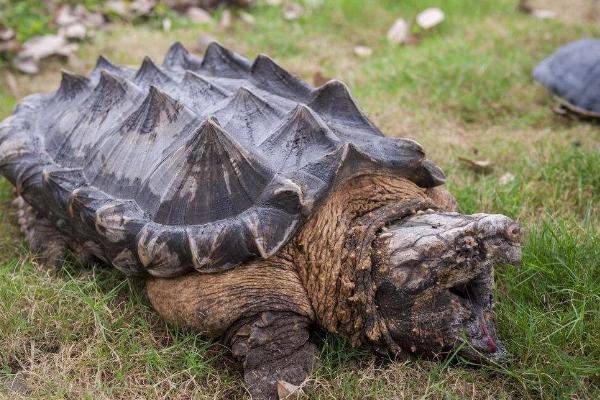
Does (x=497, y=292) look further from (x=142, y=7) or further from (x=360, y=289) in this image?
(x=142, y=7)

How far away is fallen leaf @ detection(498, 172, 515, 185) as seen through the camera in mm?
3281

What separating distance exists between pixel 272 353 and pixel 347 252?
1.47 feet

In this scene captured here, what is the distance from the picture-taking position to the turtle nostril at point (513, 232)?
205 cm

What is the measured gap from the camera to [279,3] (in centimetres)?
591

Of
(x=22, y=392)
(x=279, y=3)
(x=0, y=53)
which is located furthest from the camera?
(x=279, y=3)

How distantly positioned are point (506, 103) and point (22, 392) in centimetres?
355

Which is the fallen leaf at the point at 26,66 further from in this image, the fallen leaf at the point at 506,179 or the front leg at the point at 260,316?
the fallen leaf at the point at 506,179

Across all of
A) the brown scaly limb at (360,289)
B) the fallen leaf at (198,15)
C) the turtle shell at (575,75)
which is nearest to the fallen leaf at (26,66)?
the fallen leaf at (198,15)

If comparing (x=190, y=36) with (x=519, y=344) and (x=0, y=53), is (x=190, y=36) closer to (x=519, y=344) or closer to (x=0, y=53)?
(x=0, y=53)

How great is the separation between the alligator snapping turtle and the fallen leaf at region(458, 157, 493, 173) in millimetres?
1053

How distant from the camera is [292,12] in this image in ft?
18.7

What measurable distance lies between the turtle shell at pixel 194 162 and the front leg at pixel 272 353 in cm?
25

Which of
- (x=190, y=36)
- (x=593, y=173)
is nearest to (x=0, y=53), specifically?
(x=190, y=36)

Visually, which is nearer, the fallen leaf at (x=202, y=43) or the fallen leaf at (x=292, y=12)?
the fallen leaf at (x=202, y=43)
